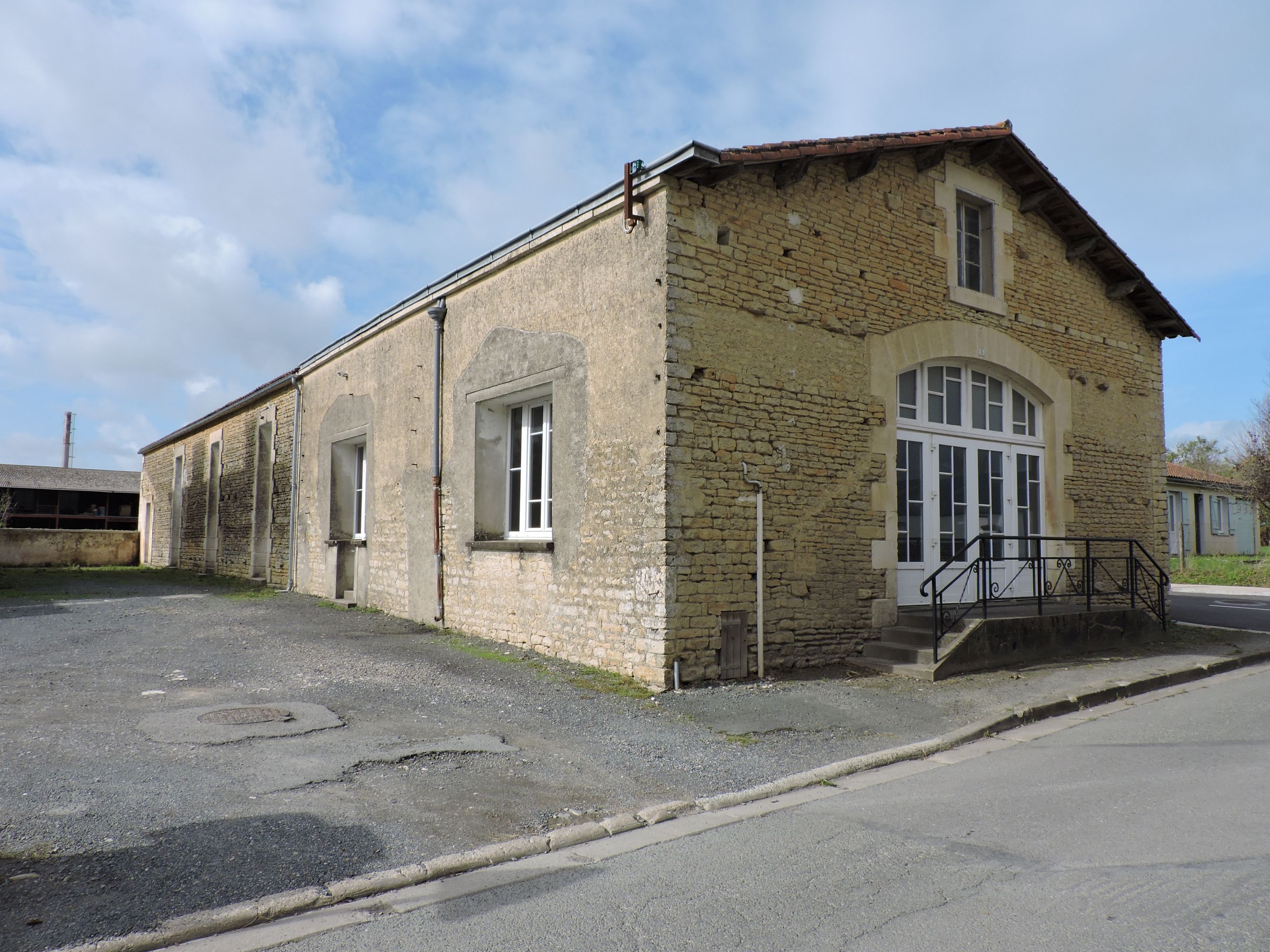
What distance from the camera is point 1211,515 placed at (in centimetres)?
3516

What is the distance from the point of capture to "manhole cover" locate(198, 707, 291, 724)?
20.7 ft

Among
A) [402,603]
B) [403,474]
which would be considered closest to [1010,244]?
[403,474]

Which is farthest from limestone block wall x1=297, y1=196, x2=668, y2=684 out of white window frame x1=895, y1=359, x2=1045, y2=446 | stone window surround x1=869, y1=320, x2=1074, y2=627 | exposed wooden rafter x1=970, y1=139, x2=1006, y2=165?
exposed wooden rafter x1=970, y1=139, x2=1006, y2=165

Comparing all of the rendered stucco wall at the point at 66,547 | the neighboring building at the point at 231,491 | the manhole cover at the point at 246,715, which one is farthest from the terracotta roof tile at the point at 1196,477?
the rendered stucco wall at the point at 66,547

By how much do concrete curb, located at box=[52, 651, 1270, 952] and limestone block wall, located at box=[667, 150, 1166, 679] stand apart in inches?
88.1

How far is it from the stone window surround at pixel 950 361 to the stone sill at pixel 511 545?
3472 mm

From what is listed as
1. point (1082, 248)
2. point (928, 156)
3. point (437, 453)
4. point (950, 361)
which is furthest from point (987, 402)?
point (437, 453)

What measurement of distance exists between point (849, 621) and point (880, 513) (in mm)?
1228

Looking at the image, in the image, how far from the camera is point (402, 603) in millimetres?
12562

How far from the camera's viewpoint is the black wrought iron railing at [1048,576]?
32.6 feet

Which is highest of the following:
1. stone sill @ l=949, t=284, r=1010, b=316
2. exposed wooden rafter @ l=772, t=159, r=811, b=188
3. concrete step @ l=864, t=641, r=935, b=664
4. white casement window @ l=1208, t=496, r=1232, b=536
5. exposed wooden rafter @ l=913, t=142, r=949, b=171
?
exposed wooden rafter @ l=913, t=142, r=949, b=171

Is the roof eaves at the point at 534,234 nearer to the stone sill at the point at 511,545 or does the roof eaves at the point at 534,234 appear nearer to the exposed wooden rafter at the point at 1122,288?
the stone sill at the point at 511,545

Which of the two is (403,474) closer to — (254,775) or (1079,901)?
(254,775)

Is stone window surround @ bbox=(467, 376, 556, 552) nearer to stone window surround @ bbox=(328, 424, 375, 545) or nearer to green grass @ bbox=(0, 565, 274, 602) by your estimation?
stone window surround @ bbox=(328, 424, 375, 545)
